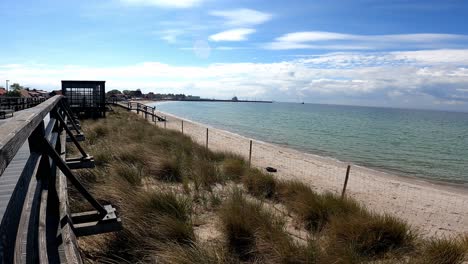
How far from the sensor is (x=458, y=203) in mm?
10984

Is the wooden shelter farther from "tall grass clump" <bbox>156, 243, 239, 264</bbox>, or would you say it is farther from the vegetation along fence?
"tall grass clump" <bbox>156, 243, 239, 264</bbox>

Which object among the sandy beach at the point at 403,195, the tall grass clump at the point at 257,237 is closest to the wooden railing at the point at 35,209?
the tall grass clump at the point at 257,237

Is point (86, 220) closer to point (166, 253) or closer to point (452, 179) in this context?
point (166, 253)

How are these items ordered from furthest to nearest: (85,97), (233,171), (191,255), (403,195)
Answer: (85,97) → (403,195) → (233,171) → (191,255)

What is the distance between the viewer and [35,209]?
7.00 feet

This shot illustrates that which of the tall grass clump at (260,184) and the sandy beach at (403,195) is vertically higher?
the tall grass clump at (260,184)

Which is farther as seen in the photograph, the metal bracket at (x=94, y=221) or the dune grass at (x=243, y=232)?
the dune grass at (x=243, y=232)

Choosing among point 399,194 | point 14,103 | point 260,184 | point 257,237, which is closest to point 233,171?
point 260,184

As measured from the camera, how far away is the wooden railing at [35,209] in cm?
143

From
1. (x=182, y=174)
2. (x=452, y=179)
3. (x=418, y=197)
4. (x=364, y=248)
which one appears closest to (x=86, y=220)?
(x=364, y=248)

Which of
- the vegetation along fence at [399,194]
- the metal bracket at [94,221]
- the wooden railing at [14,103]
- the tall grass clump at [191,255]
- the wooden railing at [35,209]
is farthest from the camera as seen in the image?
the wooden railing at [14,103]

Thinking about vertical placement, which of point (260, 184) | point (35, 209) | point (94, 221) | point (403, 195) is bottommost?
point (403, 195)

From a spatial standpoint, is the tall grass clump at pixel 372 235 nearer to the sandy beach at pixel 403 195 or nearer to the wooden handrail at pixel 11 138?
the sandy beach at pixel 403 195

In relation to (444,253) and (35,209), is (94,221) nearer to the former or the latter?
(35,209)
